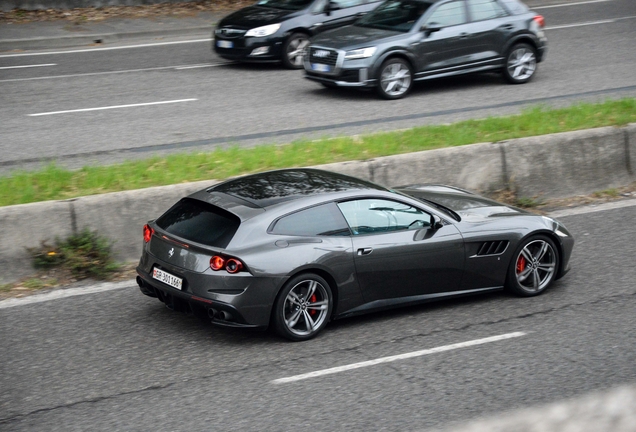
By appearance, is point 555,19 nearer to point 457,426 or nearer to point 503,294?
point 503,294

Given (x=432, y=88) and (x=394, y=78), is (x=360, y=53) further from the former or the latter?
(x=432, y=88)

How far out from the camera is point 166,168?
9938 mm

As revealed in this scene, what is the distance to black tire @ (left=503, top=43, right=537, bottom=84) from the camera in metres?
15.8

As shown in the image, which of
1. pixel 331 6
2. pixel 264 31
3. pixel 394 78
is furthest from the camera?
pixel 331 6

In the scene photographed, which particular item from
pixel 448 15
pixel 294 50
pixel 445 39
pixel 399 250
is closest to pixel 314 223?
pixel 399 250

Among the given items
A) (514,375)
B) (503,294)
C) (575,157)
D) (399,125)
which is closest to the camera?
(514,375)

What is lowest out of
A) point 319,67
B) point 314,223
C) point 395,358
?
point 395,358

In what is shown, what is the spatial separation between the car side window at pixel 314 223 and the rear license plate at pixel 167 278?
0.83m

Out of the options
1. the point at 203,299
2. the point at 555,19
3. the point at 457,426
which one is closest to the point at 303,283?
the point at 203,299

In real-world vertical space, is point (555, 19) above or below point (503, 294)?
above

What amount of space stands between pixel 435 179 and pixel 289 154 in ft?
5.99

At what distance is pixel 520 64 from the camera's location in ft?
52.1

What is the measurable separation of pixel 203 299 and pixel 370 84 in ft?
28.5

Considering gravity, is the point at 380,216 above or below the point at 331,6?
below
